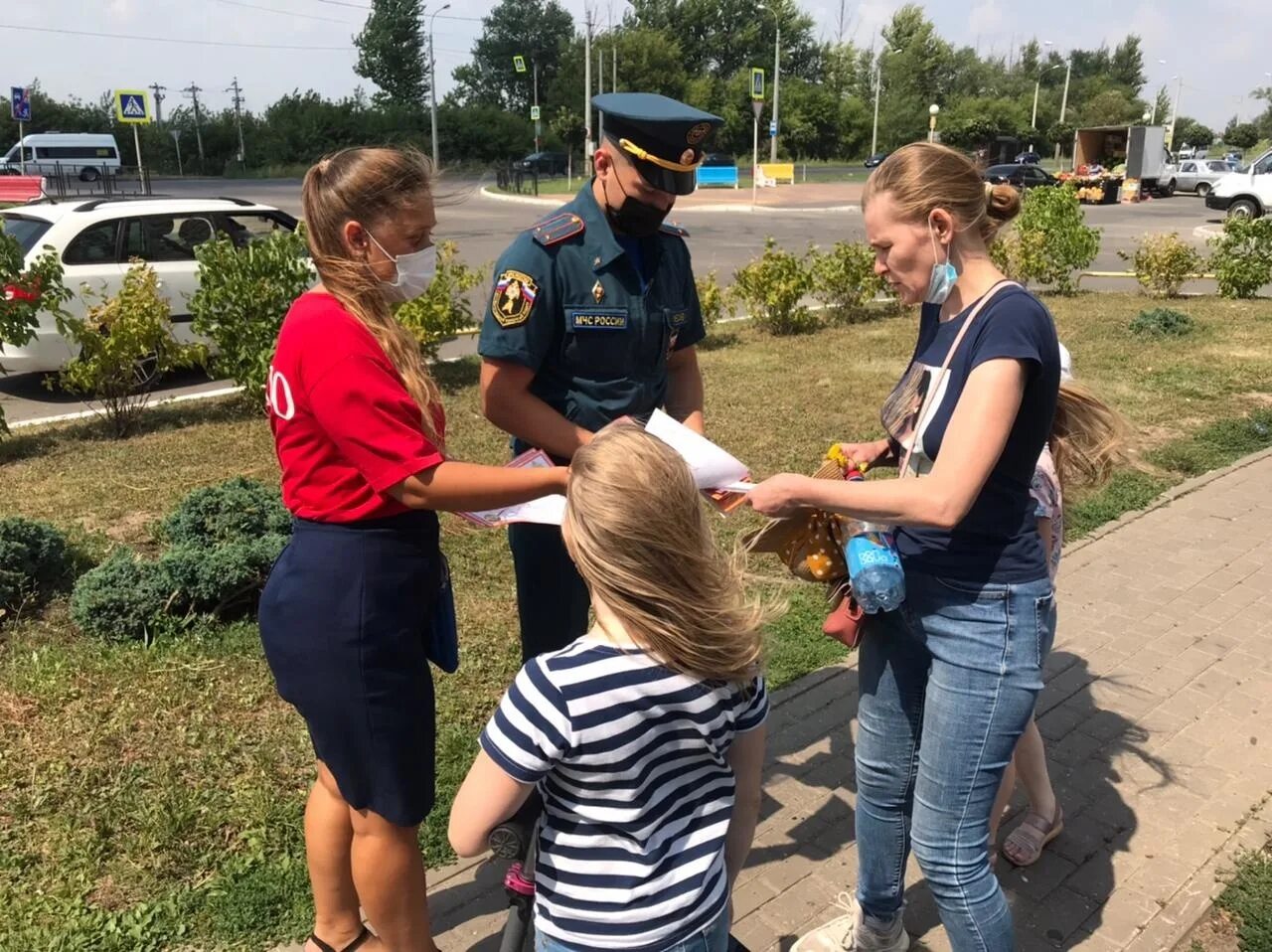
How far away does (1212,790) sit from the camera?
133 inches

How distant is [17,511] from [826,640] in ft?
14.6

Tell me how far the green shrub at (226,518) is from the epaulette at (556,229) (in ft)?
9.12

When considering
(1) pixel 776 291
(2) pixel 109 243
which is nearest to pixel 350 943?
(2) pixel 109 243

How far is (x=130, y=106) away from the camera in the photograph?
21141 mm

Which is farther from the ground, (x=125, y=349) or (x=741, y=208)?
Result: (x=741, y=208)

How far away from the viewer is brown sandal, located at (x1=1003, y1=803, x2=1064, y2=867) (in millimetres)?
2979

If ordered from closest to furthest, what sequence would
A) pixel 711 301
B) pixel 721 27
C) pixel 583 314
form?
1. pixel 583 314
2. pixel 711 301
3. pixel 721 27

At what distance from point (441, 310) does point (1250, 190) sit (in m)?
25.7

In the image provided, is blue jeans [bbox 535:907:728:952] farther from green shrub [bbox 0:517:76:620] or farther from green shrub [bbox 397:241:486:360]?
green shrub [bbox 397:241:486:360]

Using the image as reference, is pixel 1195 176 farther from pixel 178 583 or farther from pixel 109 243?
pixel 178 583

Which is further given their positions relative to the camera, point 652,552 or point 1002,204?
point 1002,204

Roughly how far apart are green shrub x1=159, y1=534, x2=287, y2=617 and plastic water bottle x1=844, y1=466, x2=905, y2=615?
9.56 feet

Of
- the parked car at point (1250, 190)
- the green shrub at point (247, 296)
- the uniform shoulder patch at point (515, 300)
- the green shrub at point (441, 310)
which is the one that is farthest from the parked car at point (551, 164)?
the uniform shoulder patch at point (515, 300)

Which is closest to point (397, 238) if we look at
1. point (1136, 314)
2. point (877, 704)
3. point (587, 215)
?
point (587, 215)
